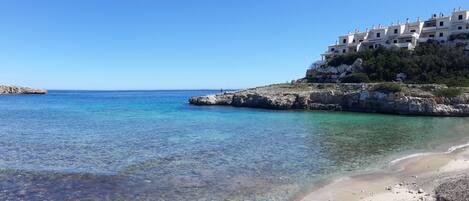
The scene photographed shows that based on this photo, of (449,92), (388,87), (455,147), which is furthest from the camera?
(388,87)

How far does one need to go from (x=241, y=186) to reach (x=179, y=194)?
7.98ft

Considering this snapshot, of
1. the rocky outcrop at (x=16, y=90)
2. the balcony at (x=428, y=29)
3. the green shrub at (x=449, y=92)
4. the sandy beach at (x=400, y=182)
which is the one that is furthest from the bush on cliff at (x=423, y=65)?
the rocky outcrop at (x=16, y=90)

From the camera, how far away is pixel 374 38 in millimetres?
86812

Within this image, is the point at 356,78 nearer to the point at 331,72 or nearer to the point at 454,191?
the point at 331,72

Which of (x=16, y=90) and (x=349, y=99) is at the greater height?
(x=349, y=99)

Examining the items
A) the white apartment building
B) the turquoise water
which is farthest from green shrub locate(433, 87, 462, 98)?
the white apartment building

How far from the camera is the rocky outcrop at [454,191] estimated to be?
39.6 ft

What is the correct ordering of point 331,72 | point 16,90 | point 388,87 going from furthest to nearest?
1. point 16,90
2. point 331,72
3. point 388,87

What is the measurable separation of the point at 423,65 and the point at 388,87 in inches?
516

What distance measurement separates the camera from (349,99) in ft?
193

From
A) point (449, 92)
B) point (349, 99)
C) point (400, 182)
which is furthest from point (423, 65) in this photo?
point (400, 182)

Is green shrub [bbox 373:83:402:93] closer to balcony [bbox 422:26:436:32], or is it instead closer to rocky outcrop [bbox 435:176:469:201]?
balcony [bbox 422:26:436:32]

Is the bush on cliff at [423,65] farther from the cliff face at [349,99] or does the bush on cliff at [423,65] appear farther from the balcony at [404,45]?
the cliff face at [349,99]

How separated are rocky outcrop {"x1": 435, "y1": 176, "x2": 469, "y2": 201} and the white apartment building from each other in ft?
221
